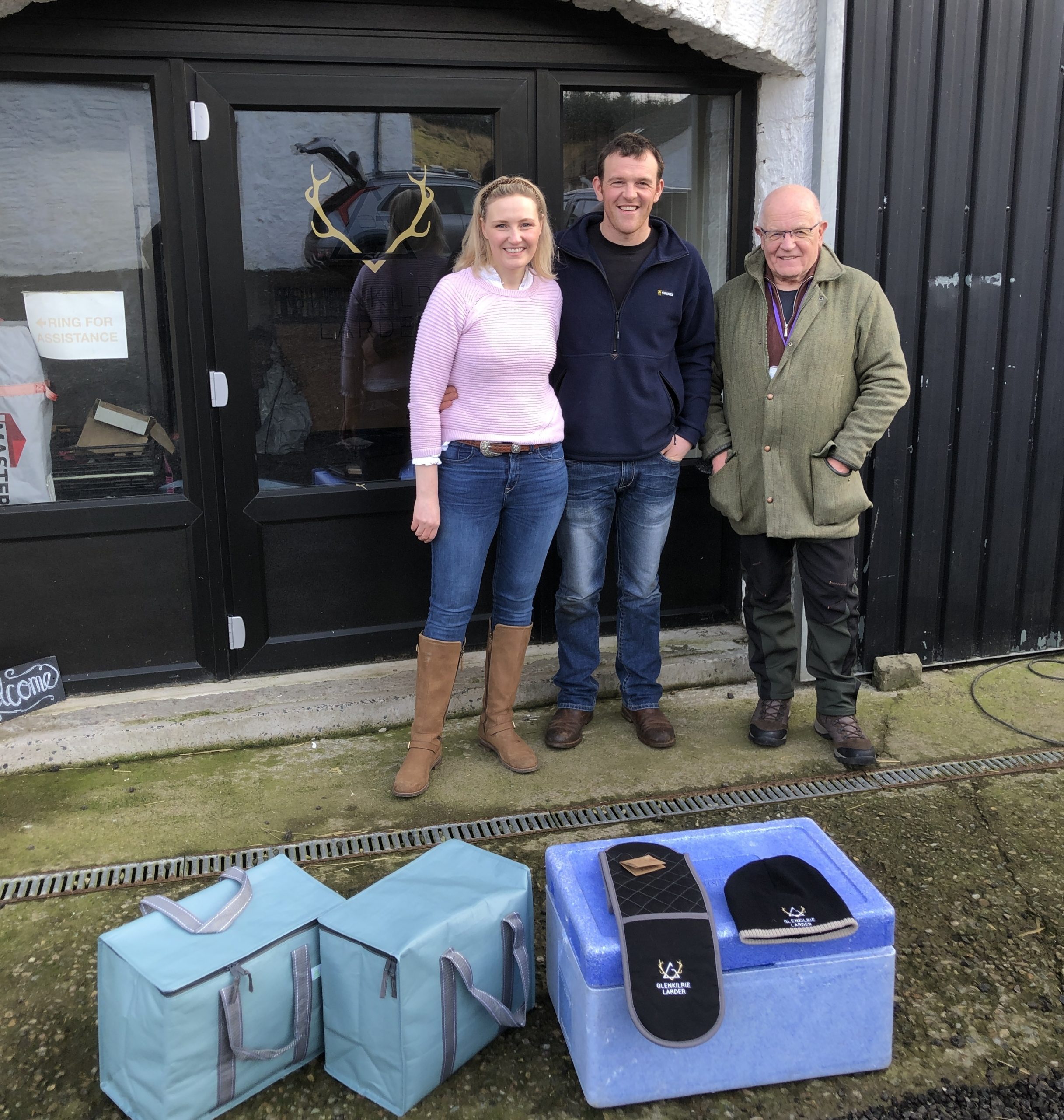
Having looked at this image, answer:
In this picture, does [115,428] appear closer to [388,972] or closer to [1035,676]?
[388,972]

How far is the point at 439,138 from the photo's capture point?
3740mm

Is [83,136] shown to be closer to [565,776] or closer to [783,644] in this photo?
[565,776]

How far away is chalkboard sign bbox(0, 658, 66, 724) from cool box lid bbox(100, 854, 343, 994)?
1.70m

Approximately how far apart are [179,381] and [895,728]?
2.92 metres

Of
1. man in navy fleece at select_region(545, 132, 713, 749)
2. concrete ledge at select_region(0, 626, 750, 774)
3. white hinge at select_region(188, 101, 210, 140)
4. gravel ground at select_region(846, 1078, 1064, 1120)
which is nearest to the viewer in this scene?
gravel ground at select_region(846, 1078, 1064, 1120)

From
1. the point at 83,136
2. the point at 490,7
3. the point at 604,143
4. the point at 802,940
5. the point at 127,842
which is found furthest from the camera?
the point at 604,143

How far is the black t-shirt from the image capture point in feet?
11.0

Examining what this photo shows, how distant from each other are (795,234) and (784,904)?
7.00 feet

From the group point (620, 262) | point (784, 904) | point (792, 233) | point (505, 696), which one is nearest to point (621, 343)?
point (620, 262)

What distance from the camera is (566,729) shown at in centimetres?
371

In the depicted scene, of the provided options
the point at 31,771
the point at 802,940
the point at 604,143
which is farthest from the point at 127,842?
the point at 604,143

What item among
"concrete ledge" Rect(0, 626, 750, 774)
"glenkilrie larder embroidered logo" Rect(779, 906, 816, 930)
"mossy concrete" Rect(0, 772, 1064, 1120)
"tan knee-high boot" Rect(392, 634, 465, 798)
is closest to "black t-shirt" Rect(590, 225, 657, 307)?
"tan knee-high boot" Rect(392, 634, 465, 798)

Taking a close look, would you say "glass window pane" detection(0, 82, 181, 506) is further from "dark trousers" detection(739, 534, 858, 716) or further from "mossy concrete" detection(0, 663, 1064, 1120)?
"dark trousers" detection(739, 534, 858, 716)

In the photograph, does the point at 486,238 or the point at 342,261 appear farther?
the point at 342,261
